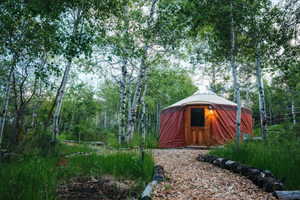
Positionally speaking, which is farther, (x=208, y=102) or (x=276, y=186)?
(x=208, y=102)

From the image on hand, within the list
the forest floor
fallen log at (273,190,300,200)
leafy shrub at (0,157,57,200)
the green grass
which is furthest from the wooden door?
leafy shrub at (0,157,57,200)

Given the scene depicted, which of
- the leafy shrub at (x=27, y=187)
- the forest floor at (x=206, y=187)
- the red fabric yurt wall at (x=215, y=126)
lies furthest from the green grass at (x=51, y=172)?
the red fabric yurt wall at (x=215, y=126)

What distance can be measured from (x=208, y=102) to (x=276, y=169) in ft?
18.5

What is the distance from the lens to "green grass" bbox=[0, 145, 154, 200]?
5.56 feet

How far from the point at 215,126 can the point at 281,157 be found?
5226mm

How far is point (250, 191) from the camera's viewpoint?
2580 mm

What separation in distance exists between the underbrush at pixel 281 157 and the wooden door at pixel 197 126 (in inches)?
156

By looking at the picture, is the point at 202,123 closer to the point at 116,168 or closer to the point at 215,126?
the point at 215,126

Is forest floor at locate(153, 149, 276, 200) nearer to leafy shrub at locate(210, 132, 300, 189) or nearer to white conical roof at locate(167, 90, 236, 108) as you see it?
leafy shrub at locate(210, 132, 300, 189)

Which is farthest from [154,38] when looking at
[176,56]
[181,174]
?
[181,174]

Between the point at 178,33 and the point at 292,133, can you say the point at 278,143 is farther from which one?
the point at 178,33

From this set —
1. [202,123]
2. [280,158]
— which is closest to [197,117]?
[202,123]

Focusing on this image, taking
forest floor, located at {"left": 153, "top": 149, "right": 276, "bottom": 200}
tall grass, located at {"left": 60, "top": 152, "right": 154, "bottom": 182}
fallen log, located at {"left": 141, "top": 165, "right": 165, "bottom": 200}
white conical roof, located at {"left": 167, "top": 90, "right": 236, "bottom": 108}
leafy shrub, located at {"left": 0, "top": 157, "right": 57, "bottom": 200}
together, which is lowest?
forest floor, located at {"left": 153, "top": 149, "right": 276, "bottom": 200}

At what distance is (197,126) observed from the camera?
27.6ft
